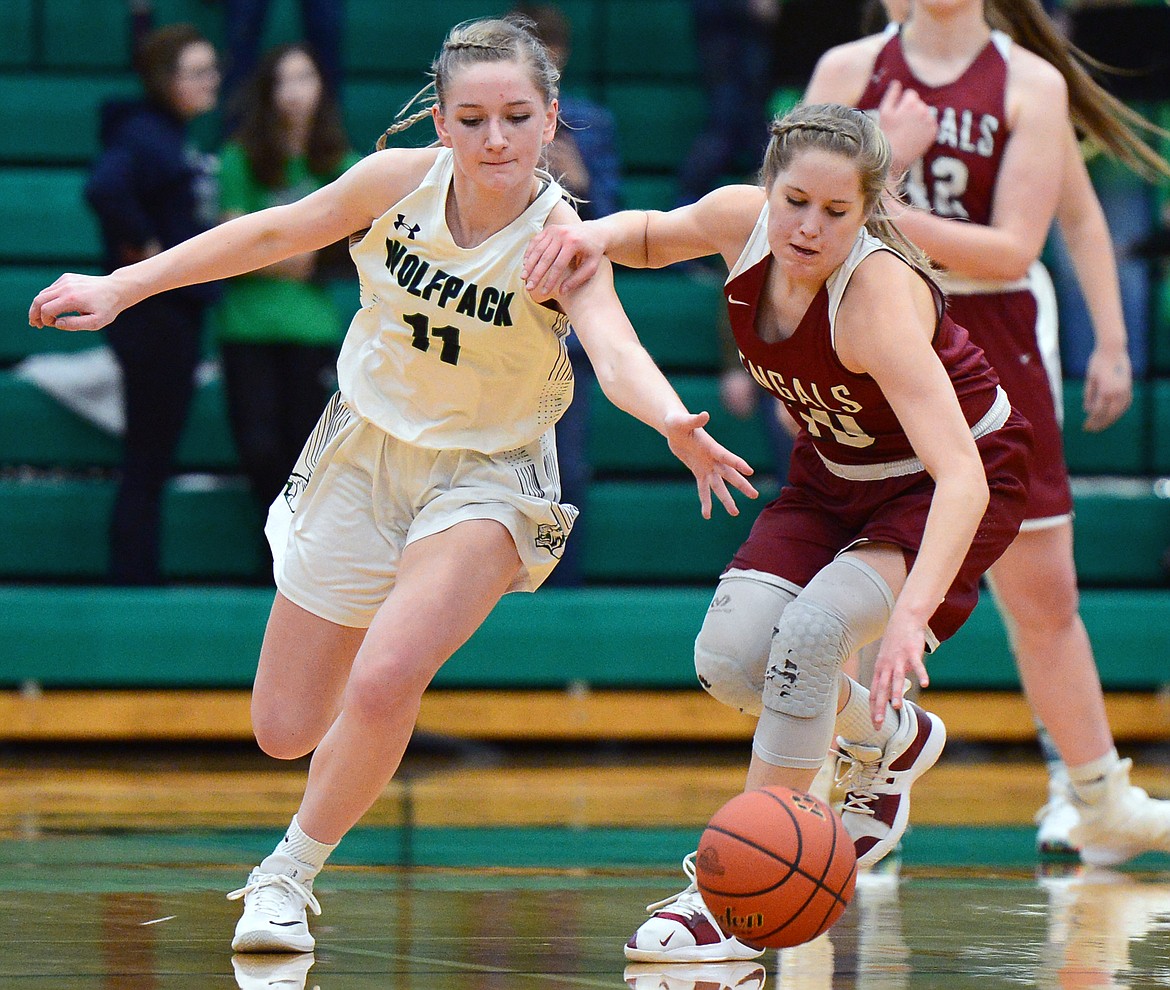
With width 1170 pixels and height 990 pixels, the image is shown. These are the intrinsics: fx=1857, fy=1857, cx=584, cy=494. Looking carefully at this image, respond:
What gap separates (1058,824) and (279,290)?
11.4 feet

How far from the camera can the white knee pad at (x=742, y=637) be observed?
3373 mm

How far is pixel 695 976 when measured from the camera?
10.0 ft

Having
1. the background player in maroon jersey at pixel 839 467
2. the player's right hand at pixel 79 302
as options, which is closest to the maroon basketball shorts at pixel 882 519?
the background player in maroon jersey at pixel 839 467

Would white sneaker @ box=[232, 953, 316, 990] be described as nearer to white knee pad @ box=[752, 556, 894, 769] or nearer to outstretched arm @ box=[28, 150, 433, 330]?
white knee pad @ box=[752, 556, 894, 769]

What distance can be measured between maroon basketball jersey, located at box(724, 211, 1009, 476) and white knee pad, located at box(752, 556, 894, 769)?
10.5 inches

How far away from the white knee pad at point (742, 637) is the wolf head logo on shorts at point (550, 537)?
320 mm

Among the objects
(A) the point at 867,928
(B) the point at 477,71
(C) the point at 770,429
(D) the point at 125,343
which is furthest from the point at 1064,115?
(D) the point at 125,343

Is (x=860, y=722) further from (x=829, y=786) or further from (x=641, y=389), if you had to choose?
(x=641, y=389)

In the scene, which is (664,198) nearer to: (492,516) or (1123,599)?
(1123,599)

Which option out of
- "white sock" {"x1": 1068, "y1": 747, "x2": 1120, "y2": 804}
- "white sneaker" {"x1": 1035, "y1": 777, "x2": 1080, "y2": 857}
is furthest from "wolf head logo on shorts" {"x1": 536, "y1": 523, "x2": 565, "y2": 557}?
"white sneaker" {"x1": 1035, "y1": 777, "x2": 1080, "y2": 857}

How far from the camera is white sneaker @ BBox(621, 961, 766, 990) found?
2.96 metres

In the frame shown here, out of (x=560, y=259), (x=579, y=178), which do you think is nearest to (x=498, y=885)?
(x=560, y=259)

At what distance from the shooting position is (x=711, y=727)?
6.86 metres

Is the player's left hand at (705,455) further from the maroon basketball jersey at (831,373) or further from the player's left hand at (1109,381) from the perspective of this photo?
the player's left hand at (1109,381)
